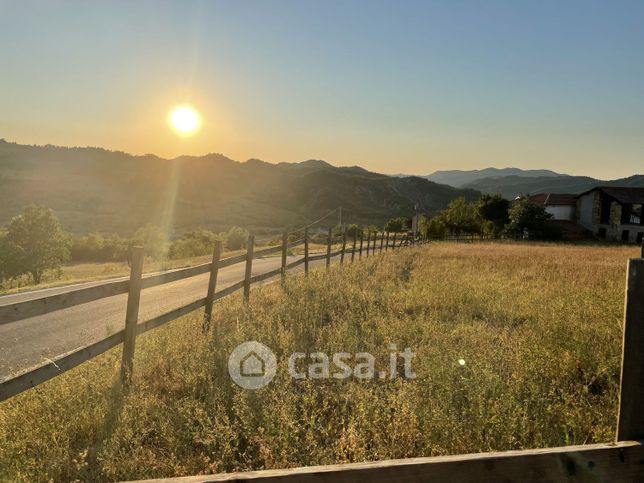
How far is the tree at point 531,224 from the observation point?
61406 mm

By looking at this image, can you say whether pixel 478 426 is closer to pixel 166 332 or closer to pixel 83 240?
pixel 166 332

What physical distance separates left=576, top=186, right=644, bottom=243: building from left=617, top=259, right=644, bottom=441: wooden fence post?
244ft

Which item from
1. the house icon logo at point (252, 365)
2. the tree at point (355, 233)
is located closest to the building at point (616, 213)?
the tree at point (355, 233)

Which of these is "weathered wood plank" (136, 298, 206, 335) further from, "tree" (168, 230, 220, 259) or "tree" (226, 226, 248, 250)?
"tree" (226, 226, 248, 250)

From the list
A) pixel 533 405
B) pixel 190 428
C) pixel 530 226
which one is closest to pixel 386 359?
pixel 533 405

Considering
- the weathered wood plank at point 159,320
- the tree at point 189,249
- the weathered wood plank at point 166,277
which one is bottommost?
the tree at point 189,249

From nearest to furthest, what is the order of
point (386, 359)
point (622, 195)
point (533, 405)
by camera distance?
point (533, 405) → point (386, 359) → point (622, 195)

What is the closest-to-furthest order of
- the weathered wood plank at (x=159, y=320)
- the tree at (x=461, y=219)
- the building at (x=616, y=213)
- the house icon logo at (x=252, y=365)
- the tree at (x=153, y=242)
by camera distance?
the house icon logo at (x=252, y=365)
the weathered wood plank at (x=159, y=320)
the tree at (x=153, y=242)
the building at (x=616, y=213)
the tree at (x=461, y=219)

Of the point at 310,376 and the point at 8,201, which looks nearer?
the point at 310,376

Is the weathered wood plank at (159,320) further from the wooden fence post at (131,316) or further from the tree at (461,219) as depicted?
the tree at (461,219)

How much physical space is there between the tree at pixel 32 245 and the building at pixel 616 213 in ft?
247

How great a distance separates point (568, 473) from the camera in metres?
1.83

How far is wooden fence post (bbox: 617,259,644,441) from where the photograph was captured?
6.61 feet

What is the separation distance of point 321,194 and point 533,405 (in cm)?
17167
